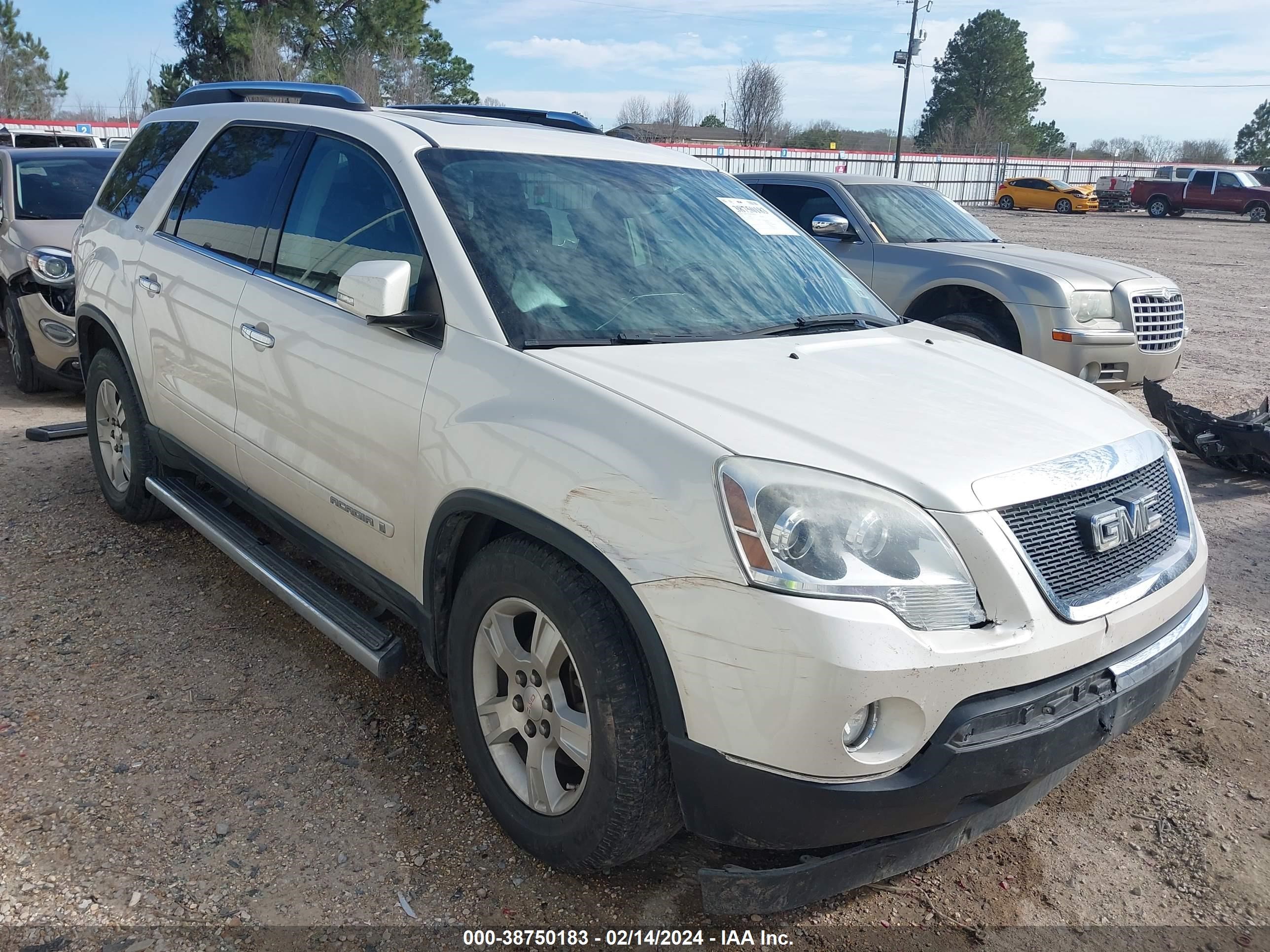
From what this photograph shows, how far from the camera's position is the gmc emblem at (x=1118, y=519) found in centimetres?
231

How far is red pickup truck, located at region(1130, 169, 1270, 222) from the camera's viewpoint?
3656 centimetres

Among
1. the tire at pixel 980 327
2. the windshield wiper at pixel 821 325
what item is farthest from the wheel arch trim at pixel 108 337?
the tire at pixel 980 327

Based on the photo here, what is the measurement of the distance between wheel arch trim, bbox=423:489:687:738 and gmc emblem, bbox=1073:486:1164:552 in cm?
102

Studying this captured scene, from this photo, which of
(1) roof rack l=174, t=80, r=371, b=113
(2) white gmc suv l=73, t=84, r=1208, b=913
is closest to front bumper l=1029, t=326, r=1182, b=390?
(2) white gmc suv l=73, t=84, r=1208, b=913

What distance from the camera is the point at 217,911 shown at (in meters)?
2.46

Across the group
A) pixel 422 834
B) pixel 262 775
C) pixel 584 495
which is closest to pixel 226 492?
pixel 262 775

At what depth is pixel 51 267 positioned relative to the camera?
7.09 meters

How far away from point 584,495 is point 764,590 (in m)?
0.50

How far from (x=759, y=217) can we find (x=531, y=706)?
6.96 ft

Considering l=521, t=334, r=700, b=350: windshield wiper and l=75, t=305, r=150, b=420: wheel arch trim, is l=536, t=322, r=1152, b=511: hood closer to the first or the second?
l=521, t=334, r=700, b=350: windshield wiper

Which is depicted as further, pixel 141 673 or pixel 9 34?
pixel 9 34

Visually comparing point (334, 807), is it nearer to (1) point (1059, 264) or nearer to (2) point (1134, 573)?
(2) point (1134, 573)

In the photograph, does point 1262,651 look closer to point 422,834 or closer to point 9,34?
point 422,834

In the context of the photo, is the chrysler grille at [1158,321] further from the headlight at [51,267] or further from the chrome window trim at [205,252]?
the headlight at [51,267]
